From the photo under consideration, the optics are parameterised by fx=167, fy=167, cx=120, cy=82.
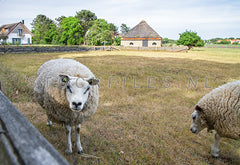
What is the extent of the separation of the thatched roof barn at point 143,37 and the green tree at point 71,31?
15.6 m

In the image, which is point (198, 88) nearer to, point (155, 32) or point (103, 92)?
point (103, 92)

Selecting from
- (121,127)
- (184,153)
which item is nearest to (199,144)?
(184,153)

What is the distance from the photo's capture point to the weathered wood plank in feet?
2.64

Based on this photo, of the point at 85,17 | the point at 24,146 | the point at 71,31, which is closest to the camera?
the point at 24,146

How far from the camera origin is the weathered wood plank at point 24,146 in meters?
0.81

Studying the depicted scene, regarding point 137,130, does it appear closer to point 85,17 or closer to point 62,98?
point 62,98

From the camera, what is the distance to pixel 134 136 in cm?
364

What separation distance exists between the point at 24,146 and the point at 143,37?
46905mm

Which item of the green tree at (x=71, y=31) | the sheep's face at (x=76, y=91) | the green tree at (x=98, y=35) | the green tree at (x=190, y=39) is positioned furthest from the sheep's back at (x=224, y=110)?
the green tree at (x=71, y=31)

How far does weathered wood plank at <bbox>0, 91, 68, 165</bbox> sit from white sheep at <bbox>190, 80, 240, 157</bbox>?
298 centimetres

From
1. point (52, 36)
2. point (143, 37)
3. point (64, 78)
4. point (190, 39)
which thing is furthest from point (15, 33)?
point (64, 78)

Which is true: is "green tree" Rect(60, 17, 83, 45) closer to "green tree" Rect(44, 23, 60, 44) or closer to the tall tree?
"green tree" Rect(44, 23, 60, 44)

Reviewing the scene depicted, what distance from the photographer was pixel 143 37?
149 ft

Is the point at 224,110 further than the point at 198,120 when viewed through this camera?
No
